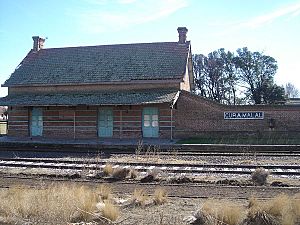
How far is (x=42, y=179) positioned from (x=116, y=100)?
581 inches

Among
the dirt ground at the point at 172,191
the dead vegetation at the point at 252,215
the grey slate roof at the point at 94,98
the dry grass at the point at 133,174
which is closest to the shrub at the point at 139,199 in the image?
the dirt ground at the point at 172,191

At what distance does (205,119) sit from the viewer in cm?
2744

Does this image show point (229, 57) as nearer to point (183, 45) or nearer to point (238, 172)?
point (183, 45)

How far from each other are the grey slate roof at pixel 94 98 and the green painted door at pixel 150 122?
1305mm

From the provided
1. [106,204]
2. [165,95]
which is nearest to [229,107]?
[165,95]

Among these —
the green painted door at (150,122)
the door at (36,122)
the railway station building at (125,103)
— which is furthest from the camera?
the door at (36,122)

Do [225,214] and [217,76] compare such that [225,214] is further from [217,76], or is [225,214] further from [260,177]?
[217,76]

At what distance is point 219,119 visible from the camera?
27094 millimetres

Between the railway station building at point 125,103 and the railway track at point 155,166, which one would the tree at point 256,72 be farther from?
the railway track at point 155,166

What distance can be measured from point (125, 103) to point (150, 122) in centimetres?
298

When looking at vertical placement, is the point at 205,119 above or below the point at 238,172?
above

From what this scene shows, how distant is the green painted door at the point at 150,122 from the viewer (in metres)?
27.8

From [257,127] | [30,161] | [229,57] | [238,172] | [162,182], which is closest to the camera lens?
[162,182]

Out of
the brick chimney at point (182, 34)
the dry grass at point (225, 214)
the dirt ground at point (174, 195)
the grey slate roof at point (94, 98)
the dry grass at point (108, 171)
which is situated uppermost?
the brick chimney at point (182, 34)
